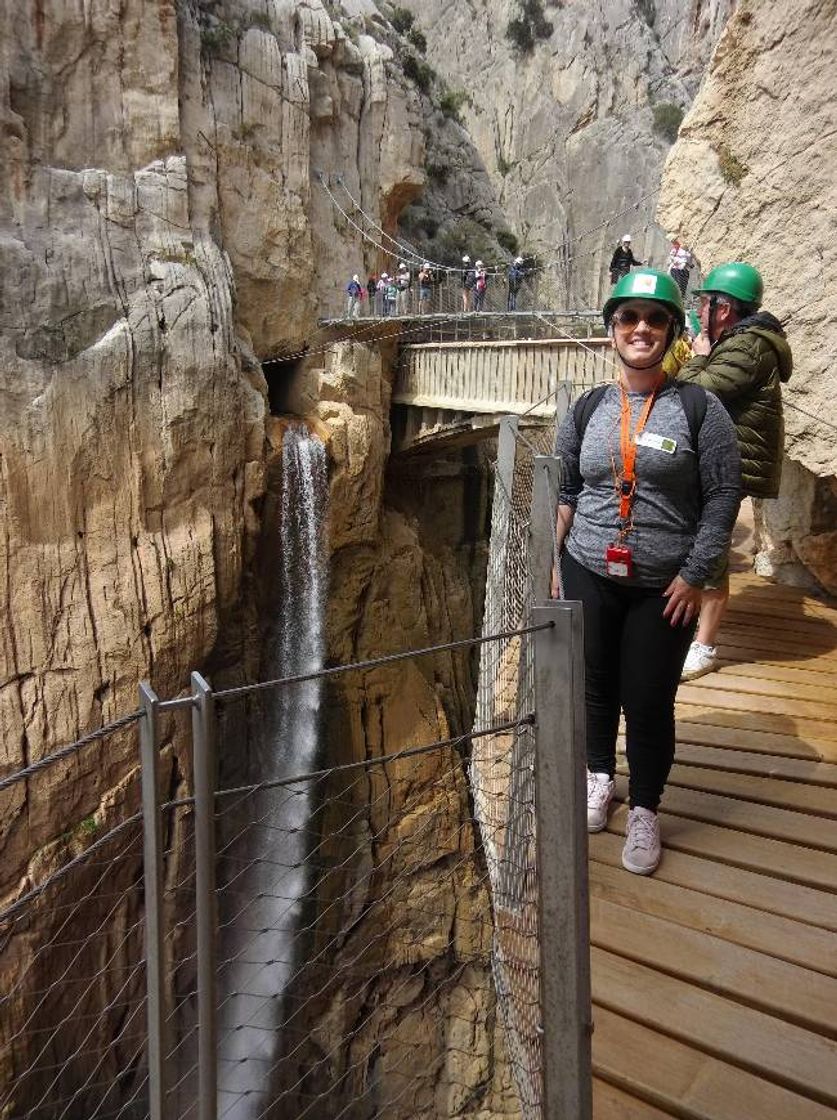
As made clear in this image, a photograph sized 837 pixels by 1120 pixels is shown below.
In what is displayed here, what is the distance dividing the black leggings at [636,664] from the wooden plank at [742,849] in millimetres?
188

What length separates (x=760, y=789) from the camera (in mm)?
2346

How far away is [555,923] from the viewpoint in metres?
1.21

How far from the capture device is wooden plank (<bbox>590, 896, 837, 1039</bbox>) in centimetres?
158

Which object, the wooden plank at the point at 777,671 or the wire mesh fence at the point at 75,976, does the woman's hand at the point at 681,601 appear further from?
the wire mesh fence at the point at 75,976

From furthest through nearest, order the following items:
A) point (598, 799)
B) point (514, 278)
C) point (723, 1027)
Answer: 1. point (514, 278)
2. point (598, 799)
3. point (723, 1027)

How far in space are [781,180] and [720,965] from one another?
3309 millimetres

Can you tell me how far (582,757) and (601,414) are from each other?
108 cm

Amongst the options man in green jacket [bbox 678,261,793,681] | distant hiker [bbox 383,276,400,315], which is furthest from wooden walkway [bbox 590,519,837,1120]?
distant hiker [bbox 383,276,400,315]

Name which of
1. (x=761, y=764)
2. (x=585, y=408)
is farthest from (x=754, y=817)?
(x=585, y=408)

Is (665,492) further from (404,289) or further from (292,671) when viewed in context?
(404,289)

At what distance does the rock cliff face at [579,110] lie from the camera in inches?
765

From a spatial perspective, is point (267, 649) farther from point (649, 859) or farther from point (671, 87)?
point (671, 87)

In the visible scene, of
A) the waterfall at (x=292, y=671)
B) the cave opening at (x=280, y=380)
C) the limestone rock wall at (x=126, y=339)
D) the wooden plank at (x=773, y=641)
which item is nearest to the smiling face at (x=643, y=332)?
the wooden plank at (x=773, y=641)

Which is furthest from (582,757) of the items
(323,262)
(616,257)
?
(323,262)
